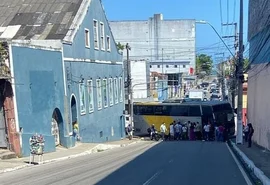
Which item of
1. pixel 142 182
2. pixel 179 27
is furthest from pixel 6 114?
pixel 179 27

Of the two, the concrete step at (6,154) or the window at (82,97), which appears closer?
the concrete step at (6,154)

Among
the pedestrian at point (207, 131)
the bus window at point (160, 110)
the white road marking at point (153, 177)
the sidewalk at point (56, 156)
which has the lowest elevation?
the pedestrian at point (207, 131)

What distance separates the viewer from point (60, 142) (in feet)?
68.5

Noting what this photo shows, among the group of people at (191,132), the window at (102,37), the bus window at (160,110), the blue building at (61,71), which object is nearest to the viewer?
the blue building at (61,71)

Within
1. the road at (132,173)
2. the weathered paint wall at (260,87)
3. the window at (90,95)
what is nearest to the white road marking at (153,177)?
the road at (132,173)

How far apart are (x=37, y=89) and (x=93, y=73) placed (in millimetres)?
9841

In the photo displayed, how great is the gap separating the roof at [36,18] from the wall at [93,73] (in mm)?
1104

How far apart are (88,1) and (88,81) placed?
536 centimetres

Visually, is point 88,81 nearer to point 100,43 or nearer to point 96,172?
point 100,43

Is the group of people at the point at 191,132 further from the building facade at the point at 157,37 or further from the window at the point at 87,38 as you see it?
the building facade at the point at 157,37

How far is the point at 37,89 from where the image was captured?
1797 centimetres

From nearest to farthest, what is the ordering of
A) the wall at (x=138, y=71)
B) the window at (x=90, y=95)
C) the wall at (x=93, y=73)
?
the wall at (x=93, y=73) → the window at (x=90, y=95) → the wall at (x=138, y=71)

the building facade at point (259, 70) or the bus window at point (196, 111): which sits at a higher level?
the building facade at point (259, 70)

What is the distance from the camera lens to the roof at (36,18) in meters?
22.9
